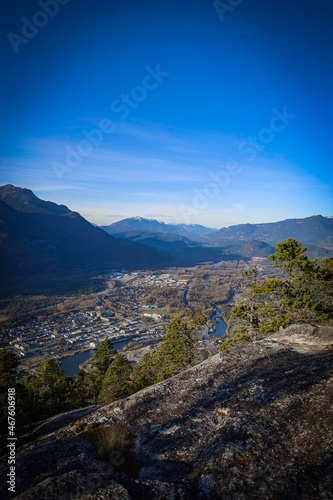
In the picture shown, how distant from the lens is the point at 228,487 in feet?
16.0

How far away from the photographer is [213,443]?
21.6 ft

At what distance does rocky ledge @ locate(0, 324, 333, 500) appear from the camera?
→ 4812 millimetres

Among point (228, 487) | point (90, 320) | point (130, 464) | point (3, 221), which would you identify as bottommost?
Answer: point (90, 320)

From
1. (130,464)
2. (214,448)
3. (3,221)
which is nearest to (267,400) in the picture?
(214,448)

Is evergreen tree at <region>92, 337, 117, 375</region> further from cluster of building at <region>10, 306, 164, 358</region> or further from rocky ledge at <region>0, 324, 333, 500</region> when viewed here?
cluster of building at <region>10, 306, 164, 358</region>

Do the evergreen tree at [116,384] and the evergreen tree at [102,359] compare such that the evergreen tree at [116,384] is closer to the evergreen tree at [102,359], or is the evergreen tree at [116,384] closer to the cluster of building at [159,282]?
the evergreen tree at [102,359]

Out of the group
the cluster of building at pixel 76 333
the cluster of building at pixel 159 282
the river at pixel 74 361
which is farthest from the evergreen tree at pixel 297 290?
the cluster of building at pixel 159 282

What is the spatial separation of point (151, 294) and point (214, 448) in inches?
4718

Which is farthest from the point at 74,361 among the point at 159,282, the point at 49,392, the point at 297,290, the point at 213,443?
the point at 159,282

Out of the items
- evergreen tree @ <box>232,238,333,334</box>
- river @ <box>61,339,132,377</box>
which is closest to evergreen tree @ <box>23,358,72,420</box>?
evergreen tree @ <box>232,238,333,334</box>

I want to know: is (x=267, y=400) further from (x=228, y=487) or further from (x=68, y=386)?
(x=68, y=386)

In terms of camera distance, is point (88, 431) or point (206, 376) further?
point (206, 376)

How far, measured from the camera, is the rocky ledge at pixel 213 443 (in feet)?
15.8

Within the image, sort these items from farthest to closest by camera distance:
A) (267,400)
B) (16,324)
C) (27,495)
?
(16,324)
(267,400)
(27,495)
